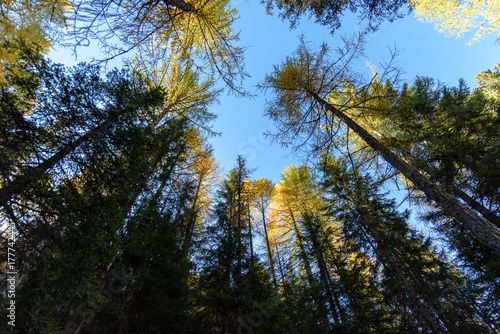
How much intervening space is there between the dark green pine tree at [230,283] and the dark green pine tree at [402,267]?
167 inches

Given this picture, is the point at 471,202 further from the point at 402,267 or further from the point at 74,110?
the point at 74,110

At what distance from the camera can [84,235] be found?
2855 mm

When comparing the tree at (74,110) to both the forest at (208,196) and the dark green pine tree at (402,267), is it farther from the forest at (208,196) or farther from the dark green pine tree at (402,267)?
the dark green pine tree at (402,267)

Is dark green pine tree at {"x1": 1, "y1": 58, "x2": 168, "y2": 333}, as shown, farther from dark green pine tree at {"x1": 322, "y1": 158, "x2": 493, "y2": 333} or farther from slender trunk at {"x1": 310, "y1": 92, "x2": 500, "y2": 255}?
slender trunk at {"x1": 310, "y1": 92, "x2": 500, "y2": 255}

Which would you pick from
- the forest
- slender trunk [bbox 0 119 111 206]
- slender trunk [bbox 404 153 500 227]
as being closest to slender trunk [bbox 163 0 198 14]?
the forest

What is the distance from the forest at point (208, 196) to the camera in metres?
2.75

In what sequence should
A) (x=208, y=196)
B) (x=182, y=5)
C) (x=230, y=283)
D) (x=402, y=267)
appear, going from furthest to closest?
(x=208, y=196)
(x=230, y=283)
(x=402, y=267)
(x=182, y=5)

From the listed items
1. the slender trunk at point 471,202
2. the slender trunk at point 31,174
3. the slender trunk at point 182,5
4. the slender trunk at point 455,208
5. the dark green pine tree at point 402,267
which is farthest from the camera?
the slender trunk at point 471,202

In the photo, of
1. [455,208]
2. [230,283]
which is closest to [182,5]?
[455,208]

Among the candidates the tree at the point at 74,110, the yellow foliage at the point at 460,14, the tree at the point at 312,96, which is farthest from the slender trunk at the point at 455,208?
the tree at the point at 74,110

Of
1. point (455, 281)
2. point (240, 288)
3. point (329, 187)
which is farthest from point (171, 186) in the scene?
point (455, 281)

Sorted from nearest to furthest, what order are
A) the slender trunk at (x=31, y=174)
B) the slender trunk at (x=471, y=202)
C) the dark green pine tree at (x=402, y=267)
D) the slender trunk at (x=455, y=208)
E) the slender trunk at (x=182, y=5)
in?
the slender trunk at (x=31, y=174), the slender trunk at (x=455, y=208), the slender trunk at (x=182, y=5), the dark green pine tree at (x=402, y=267), the slender trunk at (x=471, y=202)

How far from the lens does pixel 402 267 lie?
6.71 metres

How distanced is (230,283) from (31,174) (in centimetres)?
673
